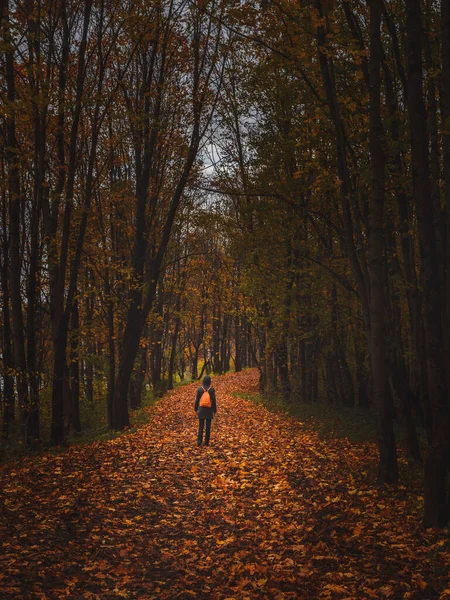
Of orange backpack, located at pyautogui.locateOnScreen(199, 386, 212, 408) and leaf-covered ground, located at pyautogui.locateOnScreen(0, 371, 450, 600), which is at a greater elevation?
orange backpack, located at pyautogui.locateOnScreen(199, 386, 212, 408)

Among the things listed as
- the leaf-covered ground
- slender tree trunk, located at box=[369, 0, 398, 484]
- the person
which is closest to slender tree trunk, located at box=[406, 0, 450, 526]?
the leaf-covered ground

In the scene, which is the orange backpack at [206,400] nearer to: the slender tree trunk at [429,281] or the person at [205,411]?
the person at [205,411]

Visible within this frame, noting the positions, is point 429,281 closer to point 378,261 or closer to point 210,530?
point 378,261

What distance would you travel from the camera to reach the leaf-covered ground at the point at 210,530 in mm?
5684

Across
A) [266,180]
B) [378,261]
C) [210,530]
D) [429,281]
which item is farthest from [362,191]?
[210,530]

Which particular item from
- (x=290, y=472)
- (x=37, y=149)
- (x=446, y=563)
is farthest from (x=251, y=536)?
(x=37, y=149)

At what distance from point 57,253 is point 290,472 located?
9440 millimetres

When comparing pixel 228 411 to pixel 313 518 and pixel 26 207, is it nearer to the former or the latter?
pixel 26 207

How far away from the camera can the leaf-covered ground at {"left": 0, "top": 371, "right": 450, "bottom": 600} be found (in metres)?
5.68

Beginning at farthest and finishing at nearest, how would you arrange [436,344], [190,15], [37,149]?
[190,15]
[37,149]
[436,344]

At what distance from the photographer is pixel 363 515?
7.70 metres

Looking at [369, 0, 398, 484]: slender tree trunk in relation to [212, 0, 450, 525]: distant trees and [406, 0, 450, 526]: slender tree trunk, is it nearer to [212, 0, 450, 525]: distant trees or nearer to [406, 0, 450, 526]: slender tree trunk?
[212, 0, 450, 525]: distant trees

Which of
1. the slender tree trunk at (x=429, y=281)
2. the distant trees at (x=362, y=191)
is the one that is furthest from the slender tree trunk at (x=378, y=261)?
the slender tree trunk at (x=429, y=281)

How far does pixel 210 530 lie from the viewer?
7.65 m
